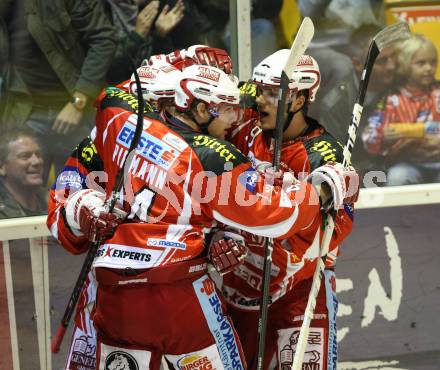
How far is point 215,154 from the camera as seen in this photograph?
278cm

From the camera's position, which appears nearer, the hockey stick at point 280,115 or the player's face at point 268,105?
the hockey stick at point 280,115

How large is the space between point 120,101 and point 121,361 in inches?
31.7

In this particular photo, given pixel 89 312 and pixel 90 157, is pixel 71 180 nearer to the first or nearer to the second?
pixel 90 157

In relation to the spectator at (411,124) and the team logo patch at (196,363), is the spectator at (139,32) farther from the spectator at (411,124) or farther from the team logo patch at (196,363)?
the team logo patch at (196,363)

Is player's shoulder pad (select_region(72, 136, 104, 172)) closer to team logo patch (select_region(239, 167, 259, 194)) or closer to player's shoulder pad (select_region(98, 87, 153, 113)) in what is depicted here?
player's shoulder pad (select_region(98, 87, 153, 113))

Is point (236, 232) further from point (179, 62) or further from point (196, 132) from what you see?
point (179, 62)

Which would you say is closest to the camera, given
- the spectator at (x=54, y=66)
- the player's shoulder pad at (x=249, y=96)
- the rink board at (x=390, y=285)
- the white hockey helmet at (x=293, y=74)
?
the white hockey helmet at (x=293, y=74)

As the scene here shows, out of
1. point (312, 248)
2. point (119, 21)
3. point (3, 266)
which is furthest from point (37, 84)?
point (312, 248)

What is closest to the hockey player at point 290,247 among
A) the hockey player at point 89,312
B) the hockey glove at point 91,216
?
the hockey player at point 89,312

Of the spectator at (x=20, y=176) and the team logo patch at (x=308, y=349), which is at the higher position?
the spectator at (x=20, y=176)

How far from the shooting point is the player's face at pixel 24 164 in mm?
3791

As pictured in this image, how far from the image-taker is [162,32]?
393 centimetres

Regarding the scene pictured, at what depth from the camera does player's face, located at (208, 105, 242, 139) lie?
9.52 ft

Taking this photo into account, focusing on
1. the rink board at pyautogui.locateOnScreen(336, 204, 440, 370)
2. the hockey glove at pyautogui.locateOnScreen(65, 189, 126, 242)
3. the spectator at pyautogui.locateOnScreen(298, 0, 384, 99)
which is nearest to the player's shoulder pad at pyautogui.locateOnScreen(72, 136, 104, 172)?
the hockey glove at pyautogui.locateOnScreen(65, 189, 126, 242)
